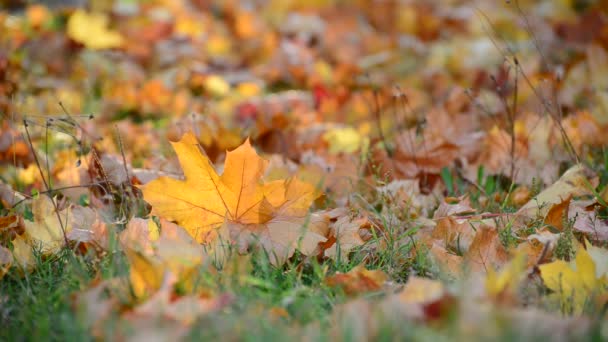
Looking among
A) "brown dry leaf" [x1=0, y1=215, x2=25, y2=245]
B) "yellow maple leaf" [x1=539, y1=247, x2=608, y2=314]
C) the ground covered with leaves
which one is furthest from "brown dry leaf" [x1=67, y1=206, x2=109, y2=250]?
"yellow maple leaf" [x1=539, y1=247, x2=608, y2=314]

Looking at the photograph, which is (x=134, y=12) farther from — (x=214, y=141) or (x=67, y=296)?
(x=67, y=296)

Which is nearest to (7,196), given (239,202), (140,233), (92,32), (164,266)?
(140,233)

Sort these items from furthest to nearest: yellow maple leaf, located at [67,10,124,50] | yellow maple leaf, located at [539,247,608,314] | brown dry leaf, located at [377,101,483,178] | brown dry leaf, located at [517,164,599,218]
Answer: yellow maple leaf, located at [67,10,124,50] < brown dry leaf, located at [377,101,483,178] < brown dry leaf, located at [517,164,599,218] < yellow maple leaf, located at [539,247,608,314]

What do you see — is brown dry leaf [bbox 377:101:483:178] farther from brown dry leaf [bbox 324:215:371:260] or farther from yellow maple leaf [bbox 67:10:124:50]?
yellow maple leaf [bbox 67:10:124:50]

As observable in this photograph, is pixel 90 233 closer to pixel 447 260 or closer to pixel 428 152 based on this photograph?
pixel 447 260

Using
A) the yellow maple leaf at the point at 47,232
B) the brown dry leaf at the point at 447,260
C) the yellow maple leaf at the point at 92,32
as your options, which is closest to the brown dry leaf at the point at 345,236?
the brown dry leaf at the point at 447,260

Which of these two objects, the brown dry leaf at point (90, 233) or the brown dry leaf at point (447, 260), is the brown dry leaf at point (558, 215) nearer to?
the brown dry leaf at point (447, 260)
